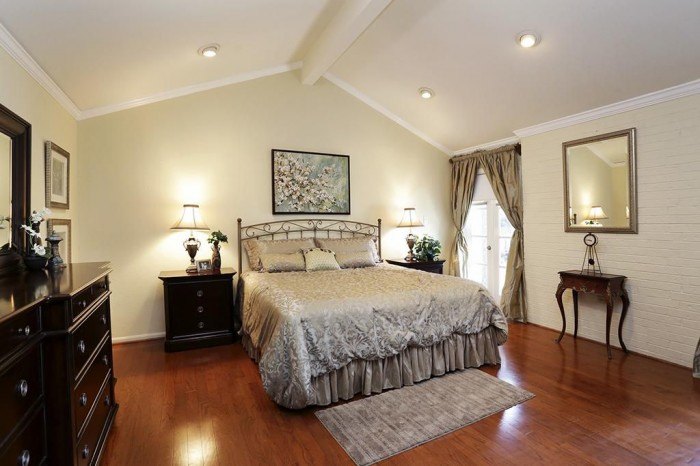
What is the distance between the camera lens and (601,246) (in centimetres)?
390

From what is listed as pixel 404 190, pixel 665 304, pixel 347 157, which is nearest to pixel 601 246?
pixel 665 304

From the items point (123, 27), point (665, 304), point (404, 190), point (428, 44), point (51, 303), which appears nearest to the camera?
point (51, 303)

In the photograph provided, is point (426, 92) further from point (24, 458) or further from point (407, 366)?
point (24, 458)

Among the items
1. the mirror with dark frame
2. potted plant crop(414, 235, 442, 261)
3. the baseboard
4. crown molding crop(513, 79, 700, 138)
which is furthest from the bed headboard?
crown molding crop(513, 79, 700, 138)

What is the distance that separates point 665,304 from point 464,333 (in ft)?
6.38

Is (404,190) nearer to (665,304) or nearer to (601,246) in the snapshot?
(601,246)

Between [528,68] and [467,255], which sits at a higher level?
[528,68]

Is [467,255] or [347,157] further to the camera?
[467,255]

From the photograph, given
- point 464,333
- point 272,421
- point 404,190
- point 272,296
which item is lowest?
point 272,421

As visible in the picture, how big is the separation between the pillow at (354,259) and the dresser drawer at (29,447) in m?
3.15

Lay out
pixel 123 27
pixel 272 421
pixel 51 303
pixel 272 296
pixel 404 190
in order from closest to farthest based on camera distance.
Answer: pixel 51 303
pixel 272 421
pixel 123 27
pixel 272 296
pixel 404 190

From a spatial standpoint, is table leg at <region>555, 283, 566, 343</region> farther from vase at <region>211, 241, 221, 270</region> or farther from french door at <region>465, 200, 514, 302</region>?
vase at <region>211, 241, 221, 270</region>

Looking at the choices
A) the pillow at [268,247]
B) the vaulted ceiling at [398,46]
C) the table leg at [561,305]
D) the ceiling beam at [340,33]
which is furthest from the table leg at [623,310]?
the ceiling beam at [340,33]

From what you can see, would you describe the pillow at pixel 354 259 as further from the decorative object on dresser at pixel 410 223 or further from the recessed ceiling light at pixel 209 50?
the recessed ceiling light at pixel 209 50
